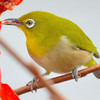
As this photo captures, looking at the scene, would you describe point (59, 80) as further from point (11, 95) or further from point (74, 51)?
point (74, 51)

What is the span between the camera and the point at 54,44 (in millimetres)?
598

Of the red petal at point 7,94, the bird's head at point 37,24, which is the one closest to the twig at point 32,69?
the red petal at point 7,94

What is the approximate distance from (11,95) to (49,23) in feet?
1.22

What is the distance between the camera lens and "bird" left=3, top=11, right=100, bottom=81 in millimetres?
558

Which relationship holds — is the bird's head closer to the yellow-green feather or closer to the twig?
the yellow-green feather

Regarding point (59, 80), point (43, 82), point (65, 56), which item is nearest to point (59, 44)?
point (65, 56)

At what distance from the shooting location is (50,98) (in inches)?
4.2

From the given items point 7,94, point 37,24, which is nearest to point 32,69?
point 7,94

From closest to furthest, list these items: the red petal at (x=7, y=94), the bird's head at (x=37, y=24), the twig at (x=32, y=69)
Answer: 1. the twig at (x=32, y=69)
2. the red petal at (x=7, y=94)
3. the bird's head at (x=37, y=24)

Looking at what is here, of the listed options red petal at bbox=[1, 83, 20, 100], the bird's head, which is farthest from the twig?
the bird's head

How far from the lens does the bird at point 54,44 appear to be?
0.56m

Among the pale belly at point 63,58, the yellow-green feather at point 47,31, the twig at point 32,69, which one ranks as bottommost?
the pale belly at point 63,58

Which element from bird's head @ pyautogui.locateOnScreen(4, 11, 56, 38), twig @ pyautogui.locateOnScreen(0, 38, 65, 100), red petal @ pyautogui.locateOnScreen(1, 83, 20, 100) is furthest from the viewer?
bird's head @ pyautogui.locateOnScreen(4, 11, 56, 38)

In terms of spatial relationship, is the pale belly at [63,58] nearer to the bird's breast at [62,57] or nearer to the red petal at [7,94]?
the bird's breast at [62,57]
